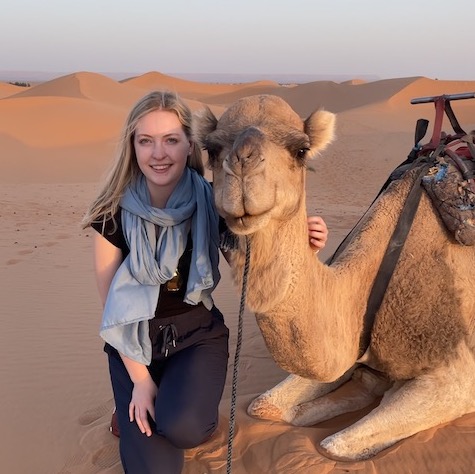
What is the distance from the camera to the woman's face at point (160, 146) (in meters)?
3.26

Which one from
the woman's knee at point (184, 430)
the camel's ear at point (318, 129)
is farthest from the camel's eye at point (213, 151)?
the woman's knee at point (184, 430)

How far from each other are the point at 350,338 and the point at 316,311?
45cm

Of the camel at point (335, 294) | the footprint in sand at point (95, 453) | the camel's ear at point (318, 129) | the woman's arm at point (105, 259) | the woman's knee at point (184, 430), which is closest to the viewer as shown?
the camel at point (335, 294)

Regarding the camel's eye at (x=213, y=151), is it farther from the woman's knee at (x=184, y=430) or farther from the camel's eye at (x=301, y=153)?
the woman's knee at (x=184, y=430)

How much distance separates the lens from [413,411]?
3.31m

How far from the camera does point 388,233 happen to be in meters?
3.52

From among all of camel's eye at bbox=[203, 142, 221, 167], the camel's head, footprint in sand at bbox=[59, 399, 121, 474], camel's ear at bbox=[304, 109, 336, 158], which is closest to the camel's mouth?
the camel's head

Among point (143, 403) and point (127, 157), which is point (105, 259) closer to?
point (127, 157)

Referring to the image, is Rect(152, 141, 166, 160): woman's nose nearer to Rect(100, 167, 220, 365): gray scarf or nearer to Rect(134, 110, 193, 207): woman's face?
Rect(134, 110, 193, 207): woman's face

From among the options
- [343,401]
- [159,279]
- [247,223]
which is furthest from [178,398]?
[247,223]

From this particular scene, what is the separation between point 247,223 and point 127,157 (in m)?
1.38

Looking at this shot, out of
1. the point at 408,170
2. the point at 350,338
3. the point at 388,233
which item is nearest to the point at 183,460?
the point at 350,338

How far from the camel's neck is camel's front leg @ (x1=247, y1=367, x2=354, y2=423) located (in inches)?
30.1

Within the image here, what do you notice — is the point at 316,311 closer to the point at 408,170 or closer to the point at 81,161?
the point at 408,170
